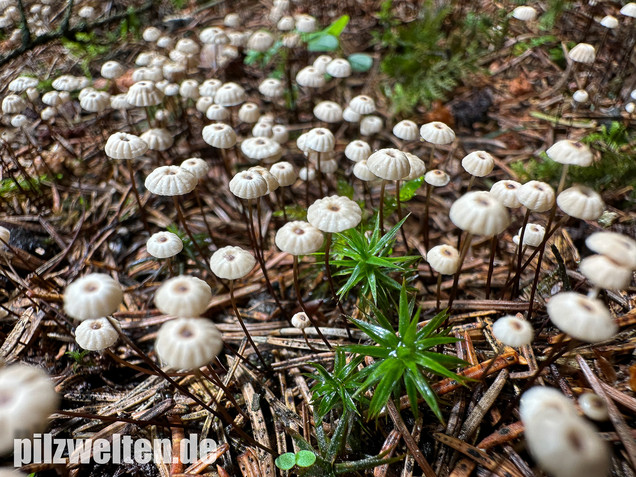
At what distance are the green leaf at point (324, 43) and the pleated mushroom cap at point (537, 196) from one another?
13.1 ft

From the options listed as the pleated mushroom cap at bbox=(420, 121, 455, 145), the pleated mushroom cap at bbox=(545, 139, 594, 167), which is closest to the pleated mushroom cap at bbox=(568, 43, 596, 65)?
the pleated mushroom cap at bbox=(420, 121, 455, 145)

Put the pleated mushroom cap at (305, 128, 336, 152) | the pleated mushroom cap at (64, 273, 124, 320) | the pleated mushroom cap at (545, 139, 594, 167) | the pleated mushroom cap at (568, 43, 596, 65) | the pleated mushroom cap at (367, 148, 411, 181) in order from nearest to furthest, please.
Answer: the pleated mushroom cap at (64, 273, 124, 320), the pleated mushroom cap at (545, 139, 594, 167), the pleated mushroom cap at (367, 148, 411, 181), the pleated mushroom cap at (305, 128, 336, 152), the pleated mushroom cap at (568, 43, 596, 65)

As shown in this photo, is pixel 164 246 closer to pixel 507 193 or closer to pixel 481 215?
pixel 481 215

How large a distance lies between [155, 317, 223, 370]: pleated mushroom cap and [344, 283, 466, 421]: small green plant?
2.75ft

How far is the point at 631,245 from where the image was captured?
1914 mm

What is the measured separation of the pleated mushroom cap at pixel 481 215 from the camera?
2.02 metres

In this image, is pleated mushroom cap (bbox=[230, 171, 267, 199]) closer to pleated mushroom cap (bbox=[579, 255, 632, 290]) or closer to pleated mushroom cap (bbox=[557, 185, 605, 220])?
pleated mushroom cap (bbox=[557, 185, 605, 220])

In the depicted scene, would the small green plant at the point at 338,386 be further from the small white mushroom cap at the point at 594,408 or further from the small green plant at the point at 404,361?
the small white mushroom cap at the point at 594,408

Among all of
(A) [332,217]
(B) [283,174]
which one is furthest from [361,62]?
(A) [332,217]

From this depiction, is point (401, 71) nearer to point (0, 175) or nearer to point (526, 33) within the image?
point (526, 33)

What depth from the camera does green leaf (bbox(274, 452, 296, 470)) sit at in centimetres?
235

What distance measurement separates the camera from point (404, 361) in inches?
90.6

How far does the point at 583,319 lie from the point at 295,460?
1652 millimetres

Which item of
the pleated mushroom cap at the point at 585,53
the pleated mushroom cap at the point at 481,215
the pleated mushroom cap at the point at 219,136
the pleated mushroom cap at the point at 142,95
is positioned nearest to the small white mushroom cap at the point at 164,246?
the pleated mushroom cap at the point at 219,136
